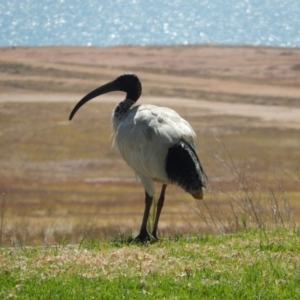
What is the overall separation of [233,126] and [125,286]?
25.6m

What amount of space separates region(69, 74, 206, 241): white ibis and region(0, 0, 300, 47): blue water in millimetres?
87784

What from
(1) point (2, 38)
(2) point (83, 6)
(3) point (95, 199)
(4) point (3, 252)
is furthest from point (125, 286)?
(2) point (83, 6)

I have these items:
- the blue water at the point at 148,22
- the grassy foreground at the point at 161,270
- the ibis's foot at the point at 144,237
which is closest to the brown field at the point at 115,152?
the ibis's foot at the point at 144,237

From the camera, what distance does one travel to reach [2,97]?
37000 mm

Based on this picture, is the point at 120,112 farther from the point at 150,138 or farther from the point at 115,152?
the point at 115,152

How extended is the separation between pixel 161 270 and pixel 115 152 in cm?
2080

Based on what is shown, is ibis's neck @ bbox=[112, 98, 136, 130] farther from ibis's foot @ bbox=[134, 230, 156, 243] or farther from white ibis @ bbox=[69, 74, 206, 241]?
ibis's foot @ bbox=[134, 230, 156, 243]

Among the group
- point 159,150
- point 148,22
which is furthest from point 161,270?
point 148,22

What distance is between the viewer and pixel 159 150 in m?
10.3

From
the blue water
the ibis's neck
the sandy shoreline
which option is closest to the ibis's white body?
the ibis's neck

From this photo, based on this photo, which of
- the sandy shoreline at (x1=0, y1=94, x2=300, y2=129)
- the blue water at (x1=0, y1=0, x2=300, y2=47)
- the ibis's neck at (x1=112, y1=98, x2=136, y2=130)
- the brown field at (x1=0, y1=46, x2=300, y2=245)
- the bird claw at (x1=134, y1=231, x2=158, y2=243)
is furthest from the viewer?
the blue water at (x1=0, y1=0, x2=300, y2=47)

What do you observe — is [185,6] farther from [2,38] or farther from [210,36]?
[2,38]

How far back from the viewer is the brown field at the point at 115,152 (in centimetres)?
1911

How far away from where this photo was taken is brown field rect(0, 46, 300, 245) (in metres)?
19.1
